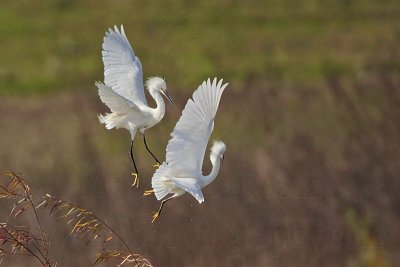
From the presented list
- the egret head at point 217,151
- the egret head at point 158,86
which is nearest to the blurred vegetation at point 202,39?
the egret head at point 158,86

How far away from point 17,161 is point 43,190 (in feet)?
2.32

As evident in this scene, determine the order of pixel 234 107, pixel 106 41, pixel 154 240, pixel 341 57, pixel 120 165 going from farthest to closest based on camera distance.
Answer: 1. pixel 341 57
2. pixel 234 107
3. pixel 120 165
4. pixel 154 240
5. pixel 106 41

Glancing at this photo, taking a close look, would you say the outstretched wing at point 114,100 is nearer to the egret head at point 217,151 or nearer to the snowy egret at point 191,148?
the snowy egret at point 191,148

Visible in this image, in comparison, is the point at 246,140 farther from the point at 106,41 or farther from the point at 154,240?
the point at 106,41

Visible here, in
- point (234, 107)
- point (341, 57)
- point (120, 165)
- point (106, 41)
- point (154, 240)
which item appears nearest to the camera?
point (106, 41)

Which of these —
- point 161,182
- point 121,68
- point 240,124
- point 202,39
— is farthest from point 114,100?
point 202,39

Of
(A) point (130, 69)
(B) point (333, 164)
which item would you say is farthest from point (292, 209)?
(A) point (130, 69)

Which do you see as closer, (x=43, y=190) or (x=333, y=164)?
(x=43, y=190)

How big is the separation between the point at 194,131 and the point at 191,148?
15 centimetres

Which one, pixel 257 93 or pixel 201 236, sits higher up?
pixel 257 93

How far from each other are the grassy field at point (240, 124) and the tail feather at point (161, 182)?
4.64 metres

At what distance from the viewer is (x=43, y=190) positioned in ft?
44.6

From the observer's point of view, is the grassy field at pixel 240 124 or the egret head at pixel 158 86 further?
the grassy field at pixel 240 124

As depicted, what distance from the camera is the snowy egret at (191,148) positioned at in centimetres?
754
